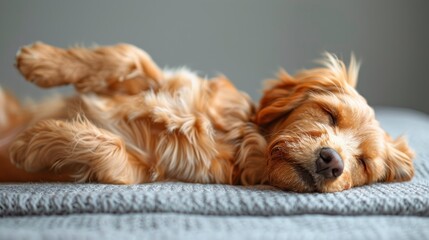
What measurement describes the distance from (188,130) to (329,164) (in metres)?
0.52

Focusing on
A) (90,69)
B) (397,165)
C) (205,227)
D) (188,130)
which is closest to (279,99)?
(188,130)

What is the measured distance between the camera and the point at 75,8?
3.62 m

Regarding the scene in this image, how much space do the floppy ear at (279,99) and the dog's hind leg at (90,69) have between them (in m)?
0.43

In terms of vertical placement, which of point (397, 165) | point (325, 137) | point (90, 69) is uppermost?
point (90, 69)

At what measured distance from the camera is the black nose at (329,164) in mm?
1569

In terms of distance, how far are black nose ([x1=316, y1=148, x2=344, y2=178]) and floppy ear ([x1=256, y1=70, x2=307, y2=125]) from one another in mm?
322

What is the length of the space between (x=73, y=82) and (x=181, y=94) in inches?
16.8

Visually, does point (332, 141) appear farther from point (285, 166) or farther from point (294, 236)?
point (294, 236)

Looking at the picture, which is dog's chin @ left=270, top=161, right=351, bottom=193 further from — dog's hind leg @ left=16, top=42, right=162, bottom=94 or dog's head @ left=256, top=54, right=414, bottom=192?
dog's hind leg @ left=16, top=42, right=162, bottom=94

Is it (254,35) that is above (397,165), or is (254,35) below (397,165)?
above

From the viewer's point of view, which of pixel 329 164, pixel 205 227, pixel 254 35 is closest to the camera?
pixel 205 227

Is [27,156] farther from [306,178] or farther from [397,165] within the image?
[397,165]

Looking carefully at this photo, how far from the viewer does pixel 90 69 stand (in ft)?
6.50

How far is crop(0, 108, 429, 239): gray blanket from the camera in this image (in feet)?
3.77
